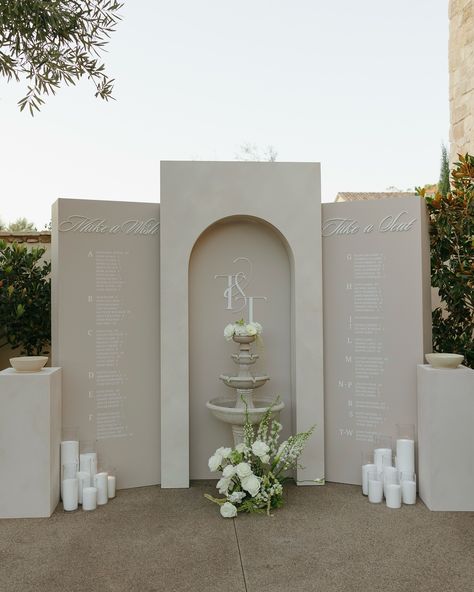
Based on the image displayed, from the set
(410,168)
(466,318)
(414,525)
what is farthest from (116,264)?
(410,168)

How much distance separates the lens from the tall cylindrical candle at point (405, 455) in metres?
5.05

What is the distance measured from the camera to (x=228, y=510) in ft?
15.1

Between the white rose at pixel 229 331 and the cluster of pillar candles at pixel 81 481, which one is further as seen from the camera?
the white rose at pixel 229 331

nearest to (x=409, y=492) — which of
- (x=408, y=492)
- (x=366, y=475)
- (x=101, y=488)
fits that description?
(x=408, y=492)

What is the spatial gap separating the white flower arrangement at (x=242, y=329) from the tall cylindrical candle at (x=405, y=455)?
5.25ft

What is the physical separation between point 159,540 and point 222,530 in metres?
0.48

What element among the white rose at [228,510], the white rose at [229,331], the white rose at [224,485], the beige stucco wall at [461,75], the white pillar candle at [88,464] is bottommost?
the white rose at [228,510]

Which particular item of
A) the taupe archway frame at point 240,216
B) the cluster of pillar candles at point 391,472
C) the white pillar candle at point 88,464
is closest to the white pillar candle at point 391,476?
the cluster of pillar candles at point 391,472

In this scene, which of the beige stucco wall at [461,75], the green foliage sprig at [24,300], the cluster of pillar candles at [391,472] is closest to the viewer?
Answer: the cluster of pillar candles at [391,472]

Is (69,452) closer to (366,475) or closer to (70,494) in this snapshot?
(70,494)

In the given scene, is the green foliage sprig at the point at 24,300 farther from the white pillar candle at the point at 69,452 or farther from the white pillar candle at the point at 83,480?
the white pillar candle at the point at 83,480

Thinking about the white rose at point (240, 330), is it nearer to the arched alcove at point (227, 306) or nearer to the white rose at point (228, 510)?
the arched alcove at point (227, 306)

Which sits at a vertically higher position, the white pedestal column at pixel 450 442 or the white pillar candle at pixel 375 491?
the white pedestal column at pixel 450 442

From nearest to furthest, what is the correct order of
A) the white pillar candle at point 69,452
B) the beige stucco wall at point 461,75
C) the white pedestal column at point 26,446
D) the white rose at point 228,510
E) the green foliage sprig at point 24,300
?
the white rose at point 228,510, the white pedestal column at point 26,446, the white pillar candle at point 69,452, the green foliage sprig at point 24,300, the beige stucco wall at point 461,75
